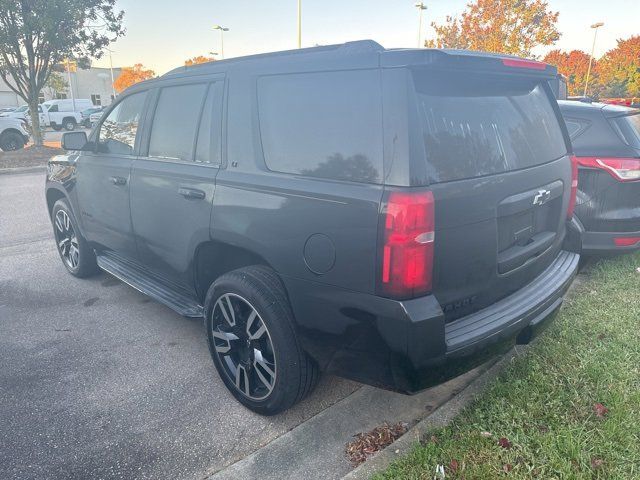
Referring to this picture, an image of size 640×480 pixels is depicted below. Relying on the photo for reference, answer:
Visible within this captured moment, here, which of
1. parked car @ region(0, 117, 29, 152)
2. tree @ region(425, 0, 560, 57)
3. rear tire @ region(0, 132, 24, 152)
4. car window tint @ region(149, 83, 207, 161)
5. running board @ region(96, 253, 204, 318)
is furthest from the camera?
tree @ region(425, 0, 560, 57)

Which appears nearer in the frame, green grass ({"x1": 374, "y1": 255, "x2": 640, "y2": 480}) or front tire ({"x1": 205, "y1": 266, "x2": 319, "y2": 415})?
green grass ({"x1": 374, "y1": 255, "x2": 640, "y2": 480})

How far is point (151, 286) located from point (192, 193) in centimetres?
111

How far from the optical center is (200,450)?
260 centimetres

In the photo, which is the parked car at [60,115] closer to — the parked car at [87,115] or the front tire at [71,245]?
the parked car at [87,115]

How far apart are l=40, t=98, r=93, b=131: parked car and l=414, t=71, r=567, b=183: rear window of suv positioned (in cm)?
3549

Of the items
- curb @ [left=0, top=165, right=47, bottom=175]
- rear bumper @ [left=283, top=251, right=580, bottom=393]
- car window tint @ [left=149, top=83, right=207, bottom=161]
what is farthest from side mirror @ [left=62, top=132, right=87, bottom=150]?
curb @ [left=0, top=165, right=47, bottom=175]

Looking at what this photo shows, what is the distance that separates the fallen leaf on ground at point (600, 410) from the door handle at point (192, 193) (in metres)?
2.55

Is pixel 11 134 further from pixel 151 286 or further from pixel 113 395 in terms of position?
pixel 113 395

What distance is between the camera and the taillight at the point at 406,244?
6.68ft

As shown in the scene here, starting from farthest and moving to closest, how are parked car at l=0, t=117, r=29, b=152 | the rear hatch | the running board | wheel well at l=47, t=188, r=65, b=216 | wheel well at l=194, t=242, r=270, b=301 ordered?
parked car at l=0, t=117, r=29, b=152, wheel well at l=47, t=188, r=65, b=216, the running board, wheel well at l=194, t=242, r=270, b=301, the rear hatch

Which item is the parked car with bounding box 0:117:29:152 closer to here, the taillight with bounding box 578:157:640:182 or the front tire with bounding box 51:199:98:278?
the front tire with bounding box 51:199:98:278

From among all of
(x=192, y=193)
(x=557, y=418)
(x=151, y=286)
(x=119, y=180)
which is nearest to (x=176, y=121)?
(x=192, y=193)

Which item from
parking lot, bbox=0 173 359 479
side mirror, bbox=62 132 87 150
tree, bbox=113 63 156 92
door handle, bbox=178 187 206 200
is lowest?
parking lot, bbox=0 173 359 479

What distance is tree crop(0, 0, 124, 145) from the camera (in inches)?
544
